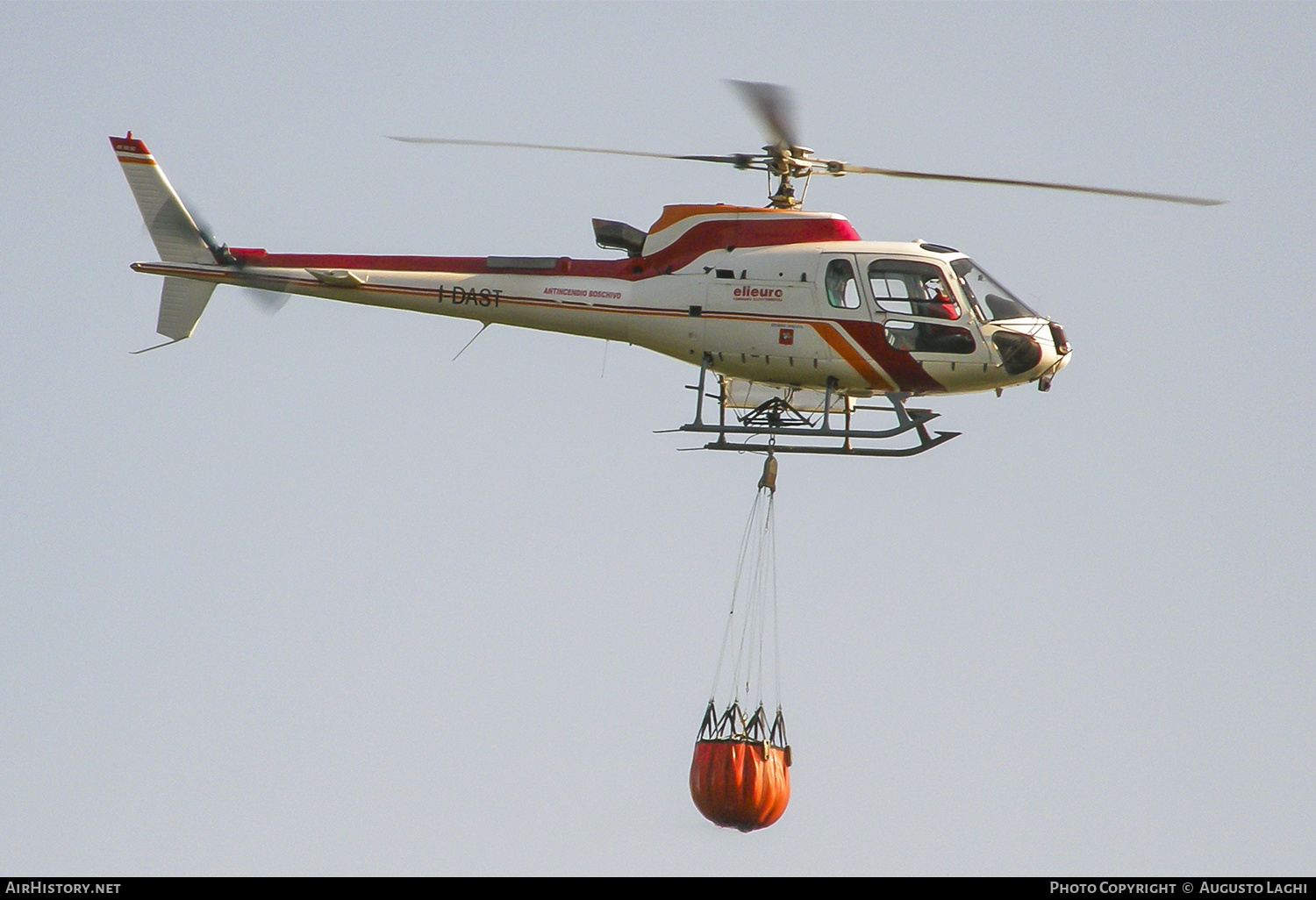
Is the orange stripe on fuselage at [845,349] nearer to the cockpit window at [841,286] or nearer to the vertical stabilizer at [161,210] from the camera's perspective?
the cockpit window at [841,286]

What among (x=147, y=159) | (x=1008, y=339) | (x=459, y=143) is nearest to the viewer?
(x=459, y=143)

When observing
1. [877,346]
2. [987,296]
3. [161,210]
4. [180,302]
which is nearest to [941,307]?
[987,296]

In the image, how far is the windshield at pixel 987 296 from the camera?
1934 centimetres

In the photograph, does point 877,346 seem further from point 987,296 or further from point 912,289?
point 987,296

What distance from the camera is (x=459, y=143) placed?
18062 mm

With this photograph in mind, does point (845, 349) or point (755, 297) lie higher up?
point (755, 297)

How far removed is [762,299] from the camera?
63.6 feet

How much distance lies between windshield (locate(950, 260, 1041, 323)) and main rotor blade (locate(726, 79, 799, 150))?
2129 mm

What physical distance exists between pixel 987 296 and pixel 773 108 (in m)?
2.90

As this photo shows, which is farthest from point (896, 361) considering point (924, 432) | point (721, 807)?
point (721, 807)

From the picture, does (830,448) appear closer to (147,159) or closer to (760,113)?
(760,113)

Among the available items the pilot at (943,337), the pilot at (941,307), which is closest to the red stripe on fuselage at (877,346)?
the pilot at (943,337)

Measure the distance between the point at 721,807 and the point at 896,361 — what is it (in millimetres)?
4602

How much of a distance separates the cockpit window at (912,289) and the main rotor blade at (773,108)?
61.4 inches
